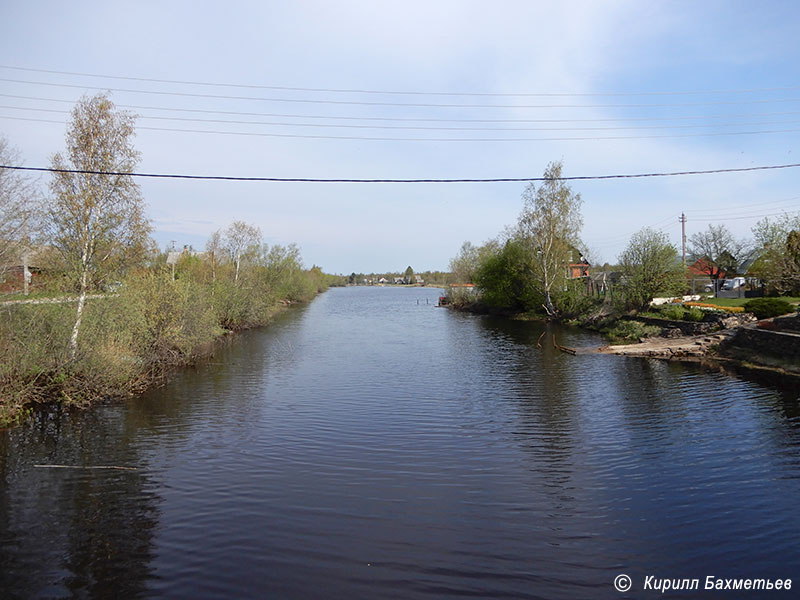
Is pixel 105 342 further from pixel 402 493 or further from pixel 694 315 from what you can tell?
pixel 694 315

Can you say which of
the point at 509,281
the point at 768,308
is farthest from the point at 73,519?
the point at 509,281

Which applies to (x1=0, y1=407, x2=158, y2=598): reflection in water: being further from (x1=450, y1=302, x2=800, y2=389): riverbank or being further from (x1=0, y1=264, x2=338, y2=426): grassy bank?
(x1=450, y1=302, x2=800, y2=389): riverbank

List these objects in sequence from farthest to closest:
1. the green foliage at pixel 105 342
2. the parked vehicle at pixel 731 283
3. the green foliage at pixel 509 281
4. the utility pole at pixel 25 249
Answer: the parked vehicle at pixel 731 283 < the green foliage at pixel 509 281 < the utility pole at pixel 25 249 < the green foliage at pixel 105 342

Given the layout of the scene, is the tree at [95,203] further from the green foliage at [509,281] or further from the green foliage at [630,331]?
the green foliage at [509,281]

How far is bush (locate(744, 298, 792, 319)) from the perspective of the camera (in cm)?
2386

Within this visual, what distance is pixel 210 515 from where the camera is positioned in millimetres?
7832

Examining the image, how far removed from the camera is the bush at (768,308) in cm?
2386

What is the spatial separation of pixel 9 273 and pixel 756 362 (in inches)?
1002

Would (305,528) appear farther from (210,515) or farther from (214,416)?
(214,416)

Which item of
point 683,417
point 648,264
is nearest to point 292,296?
point 648,264

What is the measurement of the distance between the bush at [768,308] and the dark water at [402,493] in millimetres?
9586

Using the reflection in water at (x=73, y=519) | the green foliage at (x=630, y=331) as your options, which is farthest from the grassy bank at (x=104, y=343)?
the green foliage at (x=630, y=331)

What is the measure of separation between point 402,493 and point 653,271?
2933 centimetres

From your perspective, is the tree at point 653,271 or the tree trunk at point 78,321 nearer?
the tree trunk at point 78,321
